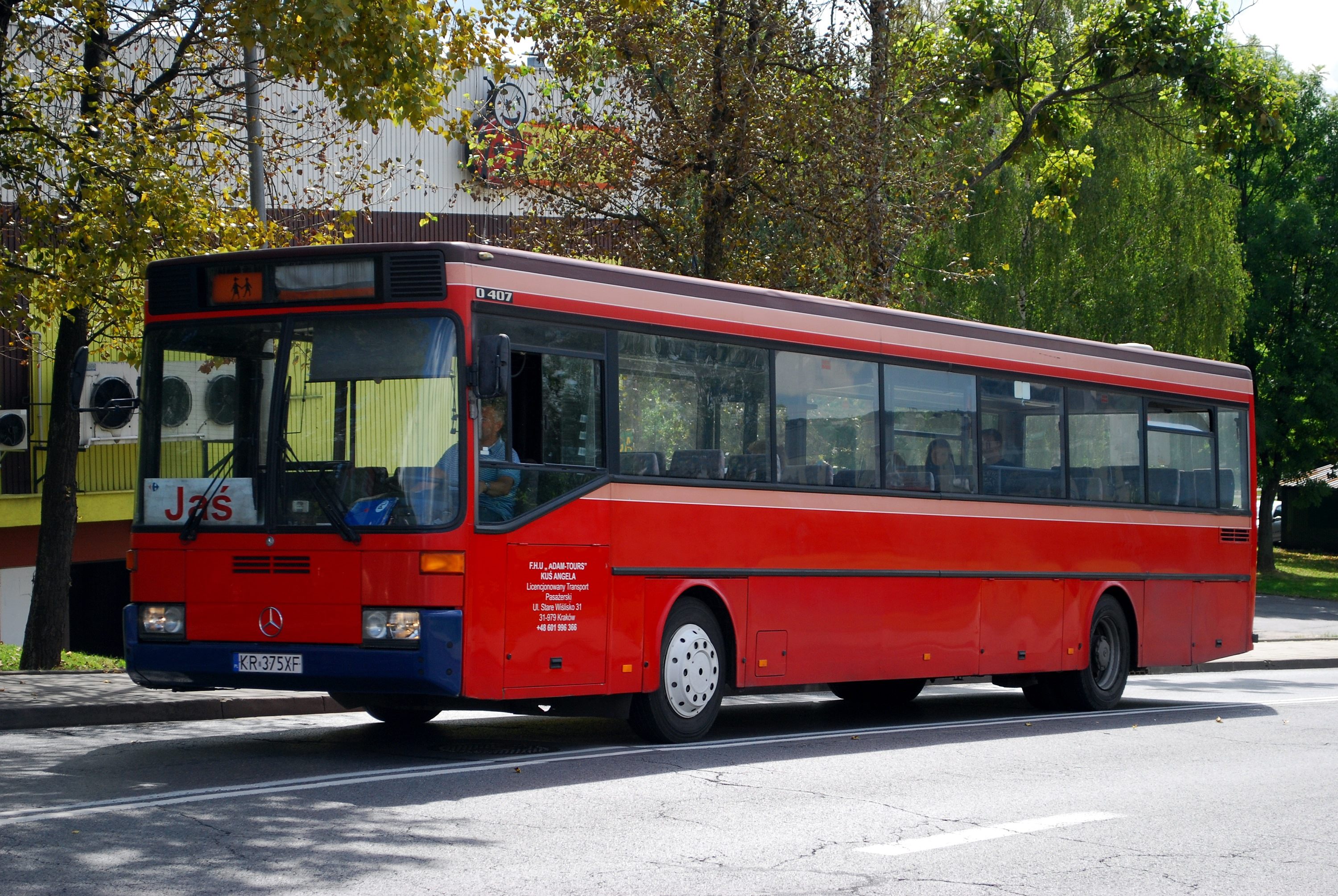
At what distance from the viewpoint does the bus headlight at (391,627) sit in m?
9.48

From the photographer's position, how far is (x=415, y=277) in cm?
976

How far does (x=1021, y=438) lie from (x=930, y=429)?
138 centimetres

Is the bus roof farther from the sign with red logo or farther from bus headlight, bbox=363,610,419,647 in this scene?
bus headlight, bbox=363,610,419,647

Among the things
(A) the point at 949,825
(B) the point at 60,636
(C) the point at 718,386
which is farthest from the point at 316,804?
(B) the point at 60,636

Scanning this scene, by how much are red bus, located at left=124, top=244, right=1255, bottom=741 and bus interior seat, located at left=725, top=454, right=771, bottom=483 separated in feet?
0.07

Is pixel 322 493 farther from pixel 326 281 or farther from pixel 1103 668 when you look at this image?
pixel 1103 668

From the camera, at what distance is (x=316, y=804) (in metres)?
8.23

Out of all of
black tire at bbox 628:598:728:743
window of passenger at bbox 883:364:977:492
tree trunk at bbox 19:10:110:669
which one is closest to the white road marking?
black tire at bbox 628:598:728:743

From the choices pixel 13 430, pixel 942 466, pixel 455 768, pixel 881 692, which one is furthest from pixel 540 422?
pixel 13 430

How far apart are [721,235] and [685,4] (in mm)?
2692

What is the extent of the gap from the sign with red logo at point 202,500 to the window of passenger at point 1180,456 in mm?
9614

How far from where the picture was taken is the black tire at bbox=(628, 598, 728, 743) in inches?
439

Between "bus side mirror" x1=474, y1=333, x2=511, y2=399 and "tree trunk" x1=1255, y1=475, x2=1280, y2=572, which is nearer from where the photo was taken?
"bus side mirror" x1=474, y1=333, x2=511, y2=399

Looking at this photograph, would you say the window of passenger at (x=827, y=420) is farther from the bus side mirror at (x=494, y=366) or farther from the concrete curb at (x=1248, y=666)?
the concrete curb at (x=1248, y=666)
